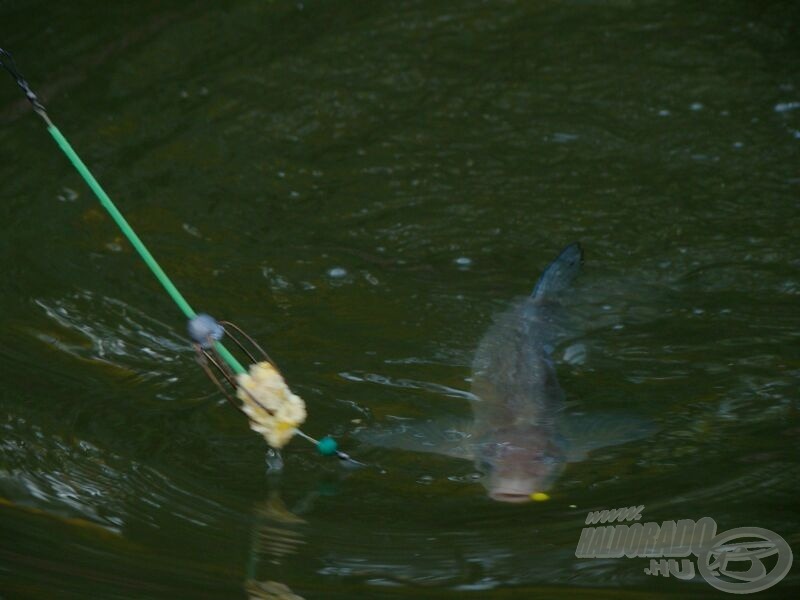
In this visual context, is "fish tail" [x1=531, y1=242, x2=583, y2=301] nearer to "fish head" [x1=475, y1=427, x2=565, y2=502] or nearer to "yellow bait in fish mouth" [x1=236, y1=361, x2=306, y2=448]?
"fish head" [x1=475, y1=427, x2=565, y2=502]

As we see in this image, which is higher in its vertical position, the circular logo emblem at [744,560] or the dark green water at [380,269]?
the dark green water at [380,269]

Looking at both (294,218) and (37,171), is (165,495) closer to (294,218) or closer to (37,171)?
(294,218)

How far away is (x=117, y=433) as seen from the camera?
151 inches

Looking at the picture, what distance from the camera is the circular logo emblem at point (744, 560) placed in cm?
294

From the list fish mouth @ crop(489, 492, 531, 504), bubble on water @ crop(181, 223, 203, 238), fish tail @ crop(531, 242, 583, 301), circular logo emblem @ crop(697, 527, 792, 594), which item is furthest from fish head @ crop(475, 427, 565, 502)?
bubble on water @ crop(181, 223, 203, 238)

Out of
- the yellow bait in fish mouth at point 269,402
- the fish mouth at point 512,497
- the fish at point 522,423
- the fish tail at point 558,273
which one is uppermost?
the fish tail at point 558,273

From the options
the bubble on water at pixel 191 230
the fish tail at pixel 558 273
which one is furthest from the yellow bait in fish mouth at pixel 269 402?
the bubble on water at pixel 191 230

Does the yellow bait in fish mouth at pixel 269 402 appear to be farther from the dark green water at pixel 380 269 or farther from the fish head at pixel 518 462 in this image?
the fish head at pixel 518 462

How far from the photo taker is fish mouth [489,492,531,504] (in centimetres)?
346

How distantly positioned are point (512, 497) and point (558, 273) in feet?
5.01

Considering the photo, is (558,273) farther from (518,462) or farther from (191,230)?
(191,230)

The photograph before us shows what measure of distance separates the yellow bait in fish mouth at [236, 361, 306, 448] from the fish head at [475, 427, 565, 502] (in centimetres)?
70

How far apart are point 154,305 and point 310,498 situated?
1.58m

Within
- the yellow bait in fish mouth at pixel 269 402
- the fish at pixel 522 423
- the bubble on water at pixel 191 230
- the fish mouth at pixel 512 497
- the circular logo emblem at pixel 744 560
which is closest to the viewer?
the circular logo emblem at pixel 744 560
